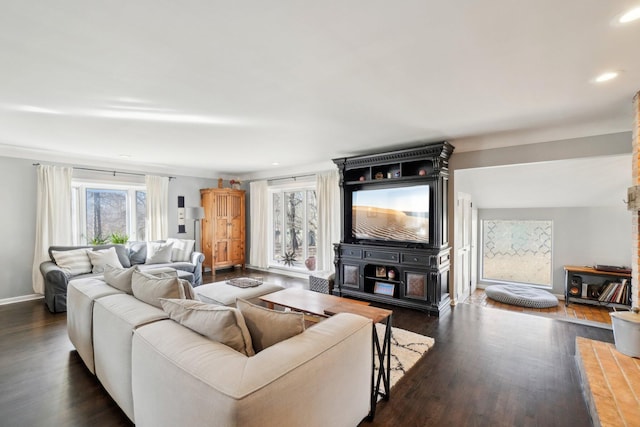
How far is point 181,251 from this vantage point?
5.45 metres

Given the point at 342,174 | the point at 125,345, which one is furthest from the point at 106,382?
the point at 342,174

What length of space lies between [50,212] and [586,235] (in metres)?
9.03

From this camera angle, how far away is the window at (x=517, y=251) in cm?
562

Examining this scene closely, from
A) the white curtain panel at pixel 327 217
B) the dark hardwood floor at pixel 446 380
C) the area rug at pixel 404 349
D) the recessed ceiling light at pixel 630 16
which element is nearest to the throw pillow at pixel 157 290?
the dark hardwood floor at pixel 446 380

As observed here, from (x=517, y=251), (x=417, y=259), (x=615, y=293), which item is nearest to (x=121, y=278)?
(x=417, y=259)

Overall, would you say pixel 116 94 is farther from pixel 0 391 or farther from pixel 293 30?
pixel 0 391

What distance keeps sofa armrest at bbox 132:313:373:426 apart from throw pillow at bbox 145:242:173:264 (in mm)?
3928

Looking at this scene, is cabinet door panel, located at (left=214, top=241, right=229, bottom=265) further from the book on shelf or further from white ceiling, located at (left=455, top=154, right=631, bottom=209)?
the book on shelf

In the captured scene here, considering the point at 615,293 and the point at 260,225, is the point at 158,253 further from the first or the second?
the point at 615,293

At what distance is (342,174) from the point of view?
4887mm

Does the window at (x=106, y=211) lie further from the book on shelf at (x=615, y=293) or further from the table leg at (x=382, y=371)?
the book on shelf at (x=615, y=293)

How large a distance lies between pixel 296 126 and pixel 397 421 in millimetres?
2901

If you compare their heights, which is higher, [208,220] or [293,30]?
[293,30]

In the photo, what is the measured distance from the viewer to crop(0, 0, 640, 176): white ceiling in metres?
1.50
